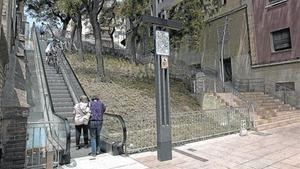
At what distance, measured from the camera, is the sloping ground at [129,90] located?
48.4 feet

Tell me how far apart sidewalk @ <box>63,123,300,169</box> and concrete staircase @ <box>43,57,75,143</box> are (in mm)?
2509

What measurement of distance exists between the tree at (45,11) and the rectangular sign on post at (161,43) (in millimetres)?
28159

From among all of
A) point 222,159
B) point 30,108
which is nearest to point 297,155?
point 222,159

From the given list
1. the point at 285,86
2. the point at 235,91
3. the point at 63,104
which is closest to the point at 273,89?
the point at 285,86

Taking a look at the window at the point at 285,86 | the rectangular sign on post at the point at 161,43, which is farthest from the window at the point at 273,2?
the rectangular sign on post at the point at 161,43

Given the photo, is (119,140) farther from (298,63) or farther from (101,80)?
(298,63)

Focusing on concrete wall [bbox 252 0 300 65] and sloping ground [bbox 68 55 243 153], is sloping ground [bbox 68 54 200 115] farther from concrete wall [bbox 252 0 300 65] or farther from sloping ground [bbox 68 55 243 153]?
concrete wall [bbox 252 0 300 65]

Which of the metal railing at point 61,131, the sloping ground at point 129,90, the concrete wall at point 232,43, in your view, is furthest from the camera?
the concrete wall at point 232,43

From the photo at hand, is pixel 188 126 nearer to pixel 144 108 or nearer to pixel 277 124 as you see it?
pixel 144 108

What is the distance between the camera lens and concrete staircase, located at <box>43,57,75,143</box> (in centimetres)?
1156

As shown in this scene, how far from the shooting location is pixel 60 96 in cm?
1330

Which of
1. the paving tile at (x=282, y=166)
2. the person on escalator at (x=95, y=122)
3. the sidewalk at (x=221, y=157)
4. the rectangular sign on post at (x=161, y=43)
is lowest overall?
the paving tile at (x=282, y=166)

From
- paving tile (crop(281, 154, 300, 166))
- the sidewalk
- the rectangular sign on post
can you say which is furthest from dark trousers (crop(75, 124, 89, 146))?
paving tile (crop(281, 154, 300, 166))

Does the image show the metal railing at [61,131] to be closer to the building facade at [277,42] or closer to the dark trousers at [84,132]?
the dark trousers at [84,132]
